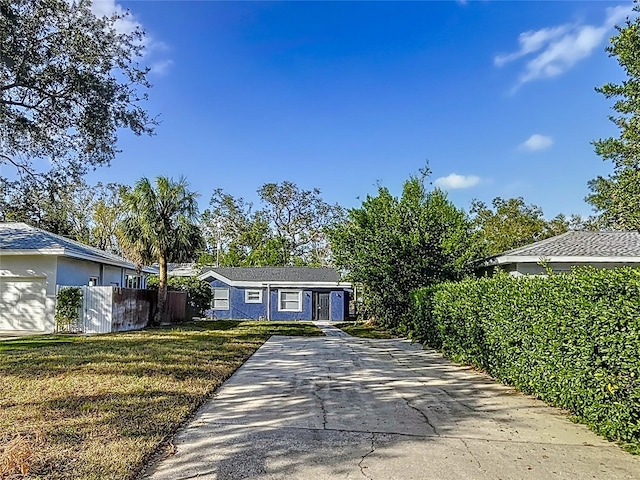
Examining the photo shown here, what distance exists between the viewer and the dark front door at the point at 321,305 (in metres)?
26.7

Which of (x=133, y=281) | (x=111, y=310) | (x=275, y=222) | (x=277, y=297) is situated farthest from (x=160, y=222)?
(x=275, y=222)

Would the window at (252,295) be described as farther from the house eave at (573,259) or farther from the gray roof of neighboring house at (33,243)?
the house eave at (573,259)

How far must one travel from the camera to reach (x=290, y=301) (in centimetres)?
2658

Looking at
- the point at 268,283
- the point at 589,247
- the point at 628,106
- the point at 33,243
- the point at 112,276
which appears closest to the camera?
the point at 589,247

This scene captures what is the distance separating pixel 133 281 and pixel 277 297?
313 inches

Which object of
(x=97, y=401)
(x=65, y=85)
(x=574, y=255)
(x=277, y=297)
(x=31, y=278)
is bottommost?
(x=97, y=401)

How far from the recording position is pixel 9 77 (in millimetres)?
9320

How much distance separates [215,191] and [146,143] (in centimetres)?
3309

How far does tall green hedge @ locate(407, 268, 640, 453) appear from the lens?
4223mm

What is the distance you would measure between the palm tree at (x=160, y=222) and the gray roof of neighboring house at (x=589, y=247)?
38.2 feet

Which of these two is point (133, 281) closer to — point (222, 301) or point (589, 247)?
point (222, 301)

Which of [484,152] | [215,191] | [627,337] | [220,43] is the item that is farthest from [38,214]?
[215,191]

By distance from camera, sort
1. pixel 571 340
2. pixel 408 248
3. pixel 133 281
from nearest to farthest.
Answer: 1. pixel 571 340
2. pixel 408 248
3. pixel 133 281

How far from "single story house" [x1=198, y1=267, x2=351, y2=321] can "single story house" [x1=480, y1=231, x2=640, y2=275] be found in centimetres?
1268
